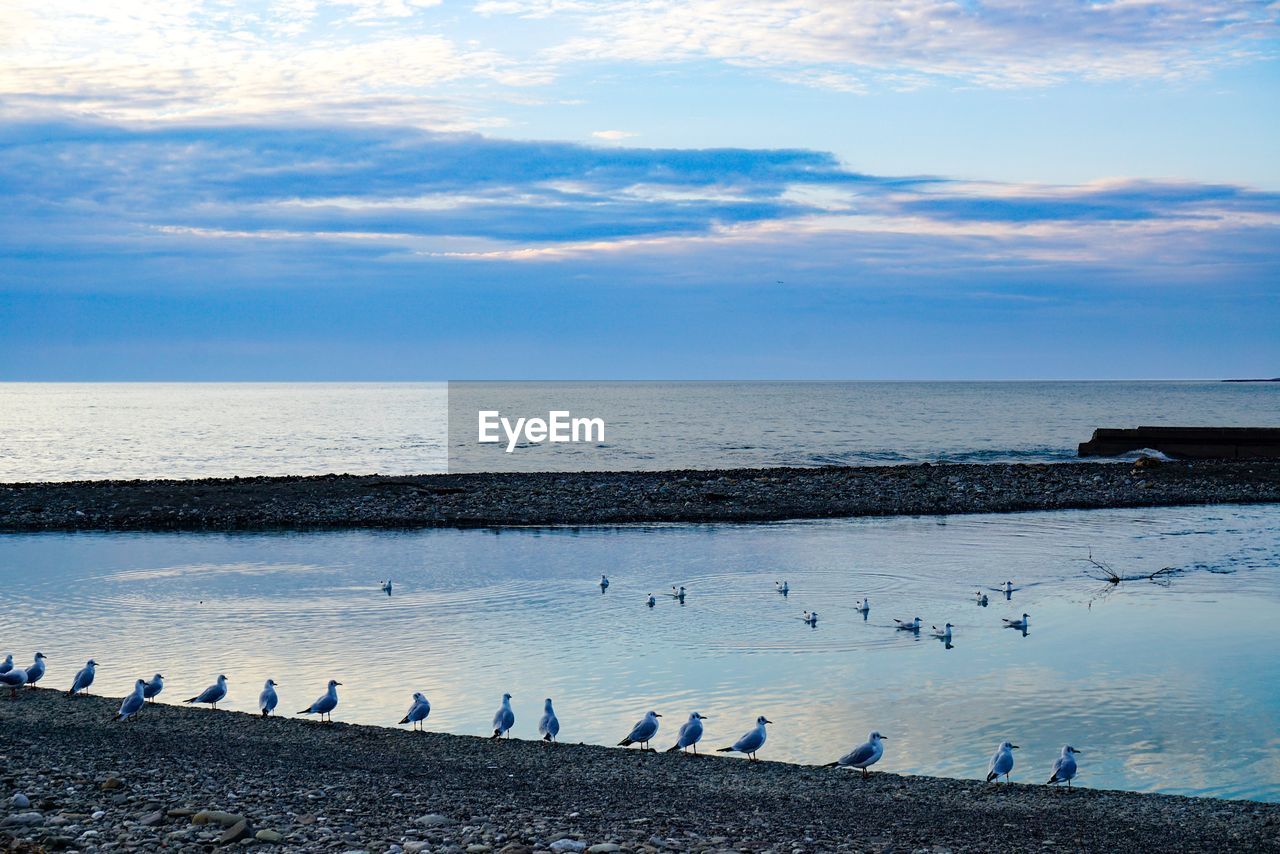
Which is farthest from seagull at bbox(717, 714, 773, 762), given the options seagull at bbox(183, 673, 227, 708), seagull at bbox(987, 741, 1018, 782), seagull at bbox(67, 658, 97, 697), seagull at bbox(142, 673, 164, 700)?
seagull at bbox(67, 658, 97, 697)

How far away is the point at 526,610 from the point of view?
21.5 meters

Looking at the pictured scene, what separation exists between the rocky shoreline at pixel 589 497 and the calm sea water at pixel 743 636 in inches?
152

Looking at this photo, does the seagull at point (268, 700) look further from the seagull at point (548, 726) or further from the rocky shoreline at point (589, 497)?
the rocky shoreline at point (589, 497)

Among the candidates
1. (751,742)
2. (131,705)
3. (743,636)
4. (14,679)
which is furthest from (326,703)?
(743,636)

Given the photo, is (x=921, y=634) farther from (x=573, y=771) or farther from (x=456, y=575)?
(x=456, y=575)

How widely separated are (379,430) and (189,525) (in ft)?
219

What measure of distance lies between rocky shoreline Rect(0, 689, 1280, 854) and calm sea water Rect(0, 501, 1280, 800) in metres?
1.21

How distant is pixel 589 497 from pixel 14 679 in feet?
85.1

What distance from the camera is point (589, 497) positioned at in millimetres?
40250

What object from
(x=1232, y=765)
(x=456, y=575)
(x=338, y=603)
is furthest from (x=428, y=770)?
(x=456, y=575)

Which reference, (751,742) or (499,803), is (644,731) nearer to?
(751,742)

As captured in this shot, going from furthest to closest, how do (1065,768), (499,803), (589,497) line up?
(589,497) < (1065,768) < (499,803)

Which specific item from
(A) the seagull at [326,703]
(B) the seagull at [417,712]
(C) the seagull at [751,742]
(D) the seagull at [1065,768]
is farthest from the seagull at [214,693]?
(D) the seagull at [1065,768]

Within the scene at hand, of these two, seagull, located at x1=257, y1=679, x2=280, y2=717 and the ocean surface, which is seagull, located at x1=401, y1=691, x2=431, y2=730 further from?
the ocean surface
